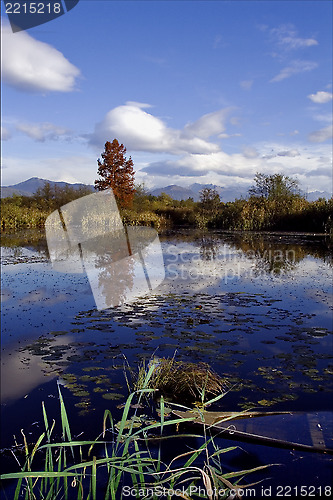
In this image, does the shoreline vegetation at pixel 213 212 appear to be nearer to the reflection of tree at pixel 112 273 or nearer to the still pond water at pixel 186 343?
the reflection of tree at pixel 112 273

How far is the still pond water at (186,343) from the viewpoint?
154 inches

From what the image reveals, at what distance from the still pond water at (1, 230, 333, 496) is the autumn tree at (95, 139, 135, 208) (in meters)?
23.7

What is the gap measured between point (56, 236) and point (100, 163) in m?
10.8

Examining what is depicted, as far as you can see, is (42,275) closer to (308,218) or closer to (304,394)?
(304,394)

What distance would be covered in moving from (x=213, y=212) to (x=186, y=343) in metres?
29.8

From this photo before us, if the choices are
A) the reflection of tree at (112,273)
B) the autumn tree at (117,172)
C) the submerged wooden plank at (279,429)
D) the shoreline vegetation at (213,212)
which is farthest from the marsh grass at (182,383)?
the autumn tree at (117,172)

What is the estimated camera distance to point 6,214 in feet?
101

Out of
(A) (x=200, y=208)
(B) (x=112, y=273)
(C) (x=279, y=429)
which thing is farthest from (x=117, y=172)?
(C) (x=279, y=429)

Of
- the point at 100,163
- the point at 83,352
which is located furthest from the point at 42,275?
the point at 100,163

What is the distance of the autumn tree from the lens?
114ft

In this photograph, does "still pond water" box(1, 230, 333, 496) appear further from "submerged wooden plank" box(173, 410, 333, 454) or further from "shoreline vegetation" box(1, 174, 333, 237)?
"shoreline vegetation" box(1, 174, 333, 237)

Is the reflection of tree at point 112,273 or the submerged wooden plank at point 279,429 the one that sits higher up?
the reflection of tree at point 112,273

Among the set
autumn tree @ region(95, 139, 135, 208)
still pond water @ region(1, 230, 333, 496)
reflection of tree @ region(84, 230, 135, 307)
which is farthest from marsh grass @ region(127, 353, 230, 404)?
autumn tree @ region(95, 139, 135, 208)

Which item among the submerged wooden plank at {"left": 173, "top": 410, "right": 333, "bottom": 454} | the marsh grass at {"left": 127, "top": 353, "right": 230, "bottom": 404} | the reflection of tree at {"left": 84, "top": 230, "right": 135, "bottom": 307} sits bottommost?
the submerged wooden plank at {"left": 173, "top": 410, "right": 333, "bottom": 454}
